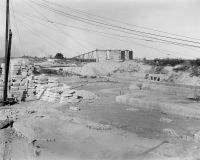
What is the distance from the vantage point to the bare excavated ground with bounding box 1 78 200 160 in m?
7.66

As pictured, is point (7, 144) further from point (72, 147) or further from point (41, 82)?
point (41, 82)

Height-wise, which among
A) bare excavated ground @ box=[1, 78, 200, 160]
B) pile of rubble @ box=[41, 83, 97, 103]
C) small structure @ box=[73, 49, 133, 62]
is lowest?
bare excavated ground @ box=[1, 78, 200, 160]

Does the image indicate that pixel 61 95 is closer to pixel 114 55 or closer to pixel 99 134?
pixel 99 134

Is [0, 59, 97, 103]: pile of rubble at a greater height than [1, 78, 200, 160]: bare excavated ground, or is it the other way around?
[0, 59, 97, 103]: pile of rubble

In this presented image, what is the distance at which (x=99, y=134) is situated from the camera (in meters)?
9.49

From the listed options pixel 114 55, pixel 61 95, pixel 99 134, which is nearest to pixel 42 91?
pixel 61 95

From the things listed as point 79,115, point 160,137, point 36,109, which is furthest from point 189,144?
point 36,109

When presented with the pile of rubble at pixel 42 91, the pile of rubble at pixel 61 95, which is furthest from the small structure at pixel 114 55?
the pile of rubble at pixel 61 95

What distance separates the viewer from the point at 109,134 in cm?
949

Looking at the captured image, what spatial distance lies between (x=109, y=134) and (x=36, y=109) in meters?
5.76

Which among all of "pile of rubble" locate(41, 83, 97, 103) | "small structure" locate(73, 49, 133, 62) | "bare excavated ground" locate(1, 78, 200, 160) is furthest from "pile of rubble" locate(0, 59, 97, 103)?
"small structure" locate(73, 49, 133, 62)

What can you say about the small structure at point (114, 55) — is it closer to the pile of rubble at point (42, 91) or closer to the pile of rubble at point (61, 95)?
the pile of rubble at point (42, 91)

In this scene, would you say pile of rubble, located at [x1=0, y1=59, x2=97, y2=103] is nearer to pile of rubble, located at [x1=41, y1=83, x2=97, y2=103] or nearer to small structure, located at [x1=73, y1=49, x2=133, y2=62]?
pile of rubble, located at [x1=41, y1=83, x2=97, y2=103]

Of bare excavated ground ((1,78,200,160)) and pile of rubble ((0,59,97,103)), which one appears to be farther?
pile of rubble ((0,59,97,103))
